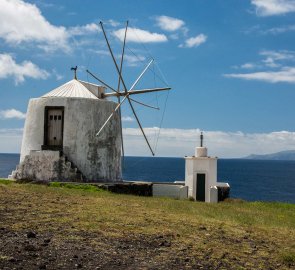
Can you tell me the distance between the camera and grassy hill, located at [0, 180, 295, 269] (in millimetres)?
8016

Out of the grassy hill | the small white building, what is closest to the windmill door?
the small white building

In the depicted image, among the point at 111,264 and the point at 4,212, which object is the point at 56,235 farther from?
the point at 4,212

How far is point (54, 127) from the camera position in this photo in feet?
82.6

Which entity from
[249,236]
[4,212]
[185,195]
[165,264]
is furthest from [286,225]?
[185,195]

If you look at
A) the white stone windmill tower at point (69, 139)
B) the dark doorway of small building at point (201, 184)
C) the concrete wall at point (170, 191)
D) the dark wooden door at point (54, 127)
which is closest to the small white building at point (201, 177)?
the dark doorway of small building at point (201, 184)

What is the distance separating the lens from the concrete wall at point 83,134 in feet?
80.7

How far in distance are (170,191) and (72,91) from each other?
26.9ft

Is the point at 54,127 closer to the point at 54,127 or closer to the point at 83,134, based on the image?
the point at 54,127

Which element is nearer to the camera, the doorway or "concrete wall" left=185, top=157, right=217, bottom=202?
the doorway

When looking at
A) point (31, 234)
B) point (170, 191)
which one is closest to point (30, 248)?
point (31, 234)

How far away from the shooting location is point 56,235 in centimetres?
962

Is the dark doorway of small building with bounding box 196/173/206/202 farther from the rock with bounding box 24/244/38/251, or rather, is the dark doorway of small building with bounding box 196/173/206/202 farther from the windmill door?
the rock with bounding box 24/244/38/251

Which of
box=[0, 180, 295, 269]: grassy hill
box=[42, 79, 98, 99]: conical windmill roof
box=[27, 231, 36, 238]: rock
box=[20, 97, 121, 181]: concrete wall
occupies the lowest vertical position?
box=[0, 180, 295, 269]: grassy hill

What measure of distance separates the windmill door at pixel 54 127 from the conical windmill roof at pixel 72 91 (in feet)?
3.53
